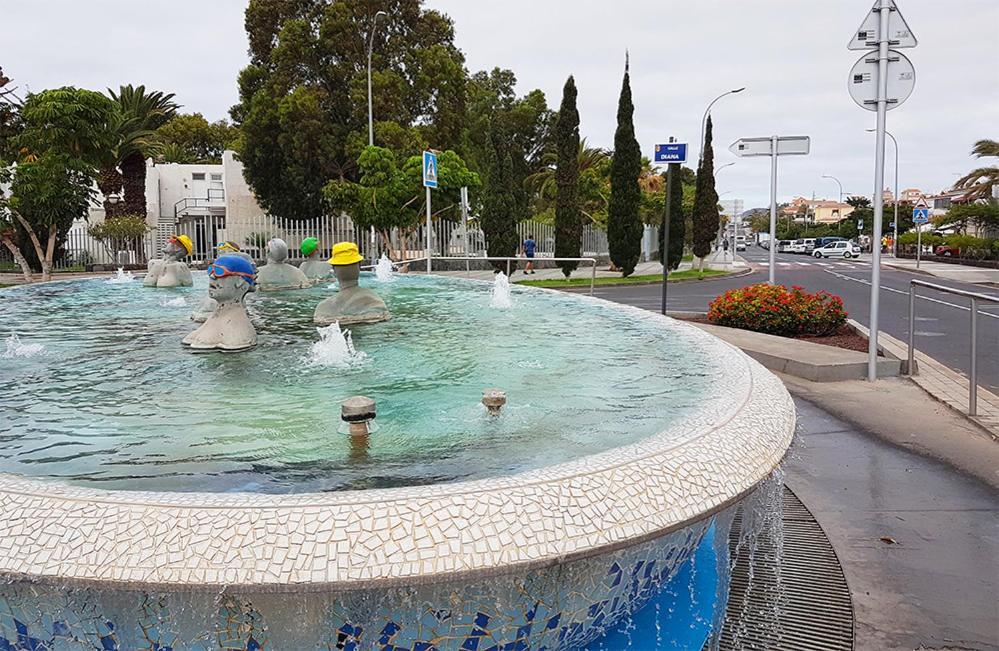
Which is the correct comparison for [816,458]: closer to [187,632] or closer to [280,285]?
[187,632]

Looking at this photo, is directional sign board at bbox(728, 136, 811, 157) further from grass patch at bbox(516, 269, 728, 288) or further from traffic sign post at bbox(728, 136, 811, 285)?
grass patch at bbox(516, 269, 728, 288)

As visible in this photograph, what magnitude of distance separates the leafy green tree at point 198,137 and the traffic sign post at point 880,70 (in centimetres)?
5609

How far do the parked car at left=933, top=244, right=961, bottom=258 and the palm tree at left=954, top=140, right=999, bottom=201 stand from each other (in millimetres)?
3048

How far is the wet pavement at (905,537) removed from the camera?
3.23 metres

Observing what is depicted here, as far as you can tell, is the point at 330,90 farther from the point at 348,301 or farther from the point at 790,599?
the point at 790,599

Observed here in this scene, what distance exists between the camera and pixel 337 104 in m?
33.3

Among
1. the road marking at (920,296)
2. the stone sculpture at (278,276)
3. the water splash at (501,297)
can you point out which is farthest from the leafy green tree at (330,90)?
the water splash at (501,297)

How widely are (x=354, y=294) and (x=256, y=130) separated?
2970 cm

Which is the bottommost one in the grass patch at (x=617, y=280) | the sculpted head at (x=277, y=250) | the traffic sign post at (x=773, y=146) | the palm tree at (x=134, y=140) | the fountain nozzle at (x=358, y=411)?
the fountain nozzle at (x=358, y=411)

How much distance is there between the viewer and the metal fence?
82.3 ft

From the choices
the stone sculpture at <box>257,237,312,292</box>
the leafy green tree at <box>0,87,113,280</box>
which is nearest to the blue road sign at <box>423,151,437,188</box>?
the stone sculpture at <box>257,237,312,292</box>

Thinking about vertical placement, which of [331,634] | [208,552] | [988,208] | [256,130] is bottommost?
[331,634]

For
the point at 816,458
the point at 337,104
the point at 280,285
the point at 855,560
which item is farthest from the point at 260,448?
the point at 337,104

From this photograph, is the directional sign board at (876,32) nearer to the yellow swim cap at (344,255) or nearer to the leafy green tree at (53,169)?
the yellow swim cap at (344,255)
